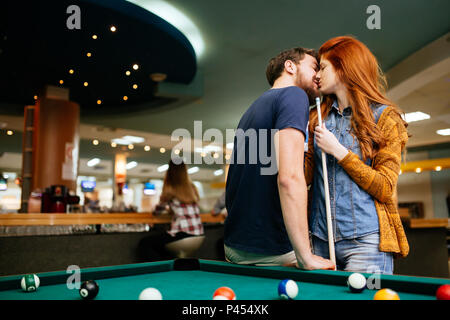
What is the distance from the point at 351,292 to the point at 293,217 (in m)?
0.37

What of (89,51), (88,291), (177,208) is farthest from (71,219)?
(88,291)

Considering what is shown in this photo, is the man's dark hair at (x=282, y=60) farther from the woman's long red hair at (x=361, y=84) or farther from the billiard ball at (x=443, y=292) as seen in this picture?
the billiard ball at (x=443, y=292)

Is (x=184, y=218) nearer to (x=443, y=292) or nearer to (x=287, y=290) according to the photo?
(x=287, y=290)

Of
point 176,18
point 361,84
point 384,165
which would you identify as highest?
point 176,18

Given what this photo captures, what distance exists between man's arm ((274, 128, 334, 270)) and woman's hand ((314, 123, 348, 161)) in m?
0.13

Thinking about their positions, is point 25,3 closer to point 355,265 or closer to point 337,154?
point 337,154

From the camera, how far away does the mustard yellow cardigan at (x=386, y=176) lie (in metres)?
1.54

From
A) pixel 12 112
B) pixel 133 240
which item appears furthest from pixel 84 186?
pixel 133 240

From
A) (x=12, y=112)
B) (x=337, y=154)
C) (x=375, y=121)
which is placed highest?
(x=12, y=112)

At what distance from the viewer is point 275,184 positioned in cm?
169

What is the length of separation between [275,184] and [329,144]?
29cm

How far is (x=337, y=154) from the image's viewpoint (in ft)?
5.28

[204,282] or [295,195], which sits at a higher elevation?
[295,195]
